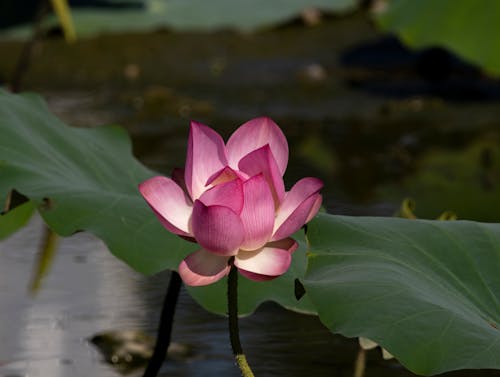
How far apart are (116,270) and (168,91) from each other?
270cm

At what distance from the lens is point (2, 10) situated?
6266 millimetres

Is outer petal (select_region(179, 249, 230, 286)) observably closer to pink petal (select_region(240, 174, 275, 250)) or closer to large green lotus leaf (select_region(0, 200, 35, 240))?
pink petal (select_region(240, 174, 275, 250))

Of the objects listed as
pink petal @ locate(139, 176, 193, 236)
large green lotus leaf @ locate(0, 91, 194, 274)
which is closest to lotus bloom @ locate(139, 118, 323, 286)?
pink petal @ locate(139, 176, 193, 236)

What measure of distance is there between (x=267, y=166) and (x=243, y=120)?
11.9 feet

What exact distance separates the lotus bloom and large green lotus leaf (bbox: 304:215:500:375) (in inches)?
5.4

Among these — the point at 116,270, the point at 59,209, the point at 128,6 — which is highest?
the point at 59,209

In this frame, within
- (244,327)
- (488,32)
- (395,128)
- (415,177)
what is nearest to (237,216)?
(244,327)

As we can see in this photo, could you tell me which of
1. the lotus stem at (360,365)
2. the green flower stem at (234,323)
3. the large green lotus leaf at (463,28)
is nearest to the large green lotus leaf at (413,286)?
the green flower stem at (234,323)

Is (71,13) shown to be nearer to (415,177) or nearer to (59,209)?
(415,177)

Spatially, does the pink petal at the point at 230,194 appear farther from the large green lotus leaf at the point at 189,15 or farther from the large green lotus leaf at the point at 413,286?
the large green lotus leaf at the point at 189,15

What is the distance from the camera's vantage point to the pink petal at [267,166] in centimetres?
119

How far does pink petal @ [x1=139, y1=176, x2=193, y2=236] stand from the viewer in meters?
1.19

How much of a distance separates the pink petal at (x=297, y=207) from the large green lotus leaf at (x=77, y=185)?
0.35 meters

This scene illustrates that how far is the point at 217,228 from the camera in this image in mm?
1146
